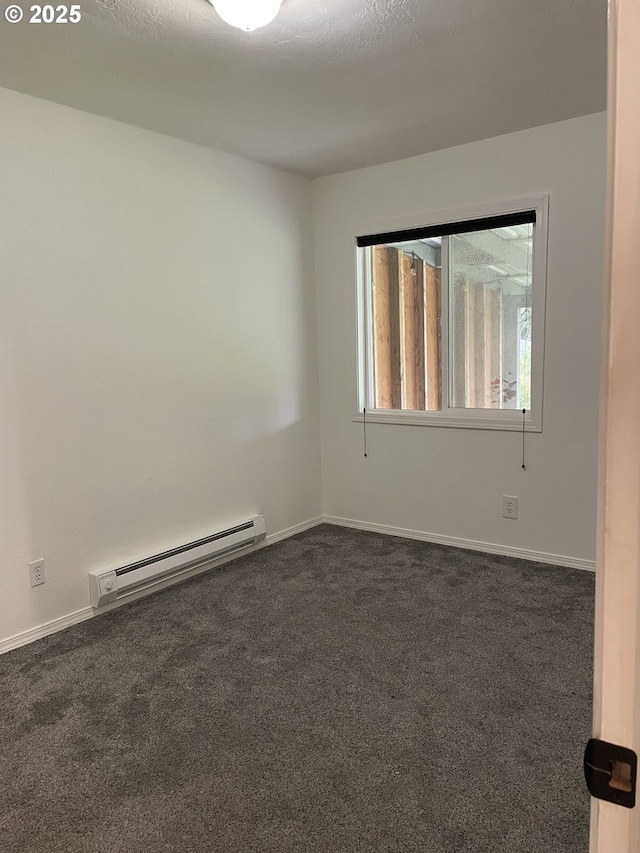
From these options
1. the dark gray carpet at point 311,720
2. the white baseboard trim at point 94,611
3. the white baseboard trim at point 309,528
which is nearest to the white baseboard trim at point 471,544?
the white baseboard trim at point 309,528

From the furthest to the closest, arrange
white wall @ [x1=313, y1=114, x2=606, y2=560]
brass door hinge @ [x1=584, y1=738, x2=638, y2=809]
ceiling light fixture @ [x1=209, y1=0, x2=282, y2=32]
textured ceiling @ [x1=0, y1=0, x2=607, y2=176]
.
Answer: white wall @ [x1=313, y1=114, x2=606, y2=560] < textured ceiling @ [x1=0, y1=0, x2=607, y2=176] < ceiling light fixture @ [x1=209, y1=0, x2=282, y2=32] < brass door hinge @ [x1=584, y1=738, x2=638, y2=809]

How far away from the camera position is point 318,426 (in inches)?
178

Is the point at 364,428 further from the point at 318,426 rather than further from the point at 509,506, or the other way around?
the point at 509,506

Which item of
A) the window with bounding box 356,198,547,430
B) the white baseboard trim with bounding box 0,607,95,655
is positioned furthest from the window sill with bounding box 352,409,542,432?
the white baseboard trim with bounding box 0,607,95,655

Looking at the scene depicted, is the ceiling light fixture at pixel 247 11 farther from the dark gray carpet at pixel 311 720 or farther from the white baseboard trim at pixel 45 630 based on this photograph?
the white baseboard trim at pixel 45 630

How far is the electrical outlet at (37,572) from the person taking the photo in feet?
9.34

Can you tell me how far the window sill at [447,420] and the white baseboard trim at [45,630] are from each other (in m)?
2.17

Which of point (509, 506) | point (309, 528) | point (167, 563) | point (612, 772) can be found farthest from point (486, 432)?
point (612, 772)

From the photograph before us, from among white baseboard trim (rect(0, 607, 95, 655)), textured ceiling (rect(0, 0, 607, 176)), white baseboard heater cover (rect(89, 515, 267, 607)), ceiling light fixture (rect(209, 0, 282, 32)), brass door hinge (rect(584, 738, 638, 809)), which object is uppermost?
textured ceiling (rect(0, 0, 607, 176))

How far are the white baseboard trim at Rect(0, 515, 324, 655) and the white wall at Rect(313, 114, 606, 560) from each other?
69 centimetres

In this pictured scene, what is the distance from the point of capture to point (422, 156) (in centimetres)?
380

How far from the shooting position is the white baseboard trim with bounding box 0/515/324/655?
9.20 feet

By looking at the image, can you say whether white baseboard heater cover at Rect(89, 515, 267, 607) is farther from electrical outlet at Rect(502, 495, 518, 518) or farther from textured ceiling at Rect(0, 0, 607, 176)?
textured ceiling at Rect(0, 0, 607, 176)

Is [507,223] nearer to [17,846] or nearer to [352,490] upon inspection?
[352,490]
